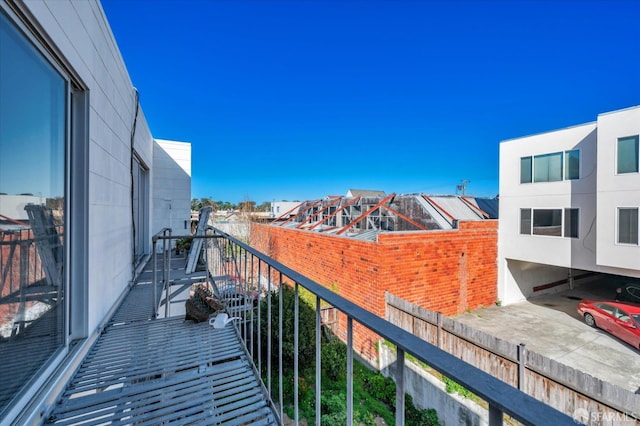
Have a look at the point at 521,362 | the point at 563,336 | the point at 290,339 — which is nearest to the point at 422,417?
the point at 521,362

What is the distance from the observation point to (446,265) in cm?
784

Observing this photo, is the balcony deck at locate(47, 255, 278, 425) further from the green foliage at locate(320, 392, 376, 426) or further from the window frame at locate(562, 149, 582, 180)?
the window frame at locate(562, 149, 582, 180)

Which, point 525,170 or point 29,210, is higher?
point 525,170

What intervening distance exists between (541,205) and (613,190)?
1.90 metres

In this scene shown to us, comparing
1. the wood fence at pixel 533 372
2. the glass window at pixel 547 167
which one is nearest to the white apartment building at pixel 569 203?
the glass window at pixel 547 167

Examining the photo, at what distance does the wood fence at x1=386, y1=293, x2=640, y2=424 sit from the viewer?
10.6 ft

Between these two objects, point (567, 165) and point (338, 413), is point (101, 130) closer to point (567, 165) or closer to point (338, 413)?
point (338, 413)

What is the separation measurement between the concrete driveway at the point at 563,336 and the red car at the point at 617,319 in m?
0.19

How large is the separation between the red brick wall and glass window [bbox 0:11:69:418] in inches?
231

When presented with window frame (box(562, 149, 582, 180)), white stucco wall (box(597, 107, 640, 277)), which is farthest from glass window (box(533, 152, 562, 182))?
white stucco wall (box(597, 107, 640, 277))

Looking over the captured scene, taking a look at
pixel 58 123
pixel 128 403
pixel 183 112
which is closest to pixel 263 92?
pixel 183 112

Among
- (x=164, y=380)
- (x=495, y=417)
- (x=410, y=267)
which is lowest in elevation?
(x=410, y=267)

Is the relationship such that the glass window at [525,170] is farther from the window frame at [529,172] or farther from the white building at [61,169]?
the white building at [61,169]

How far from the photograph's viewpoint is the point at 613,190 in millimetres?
7492
